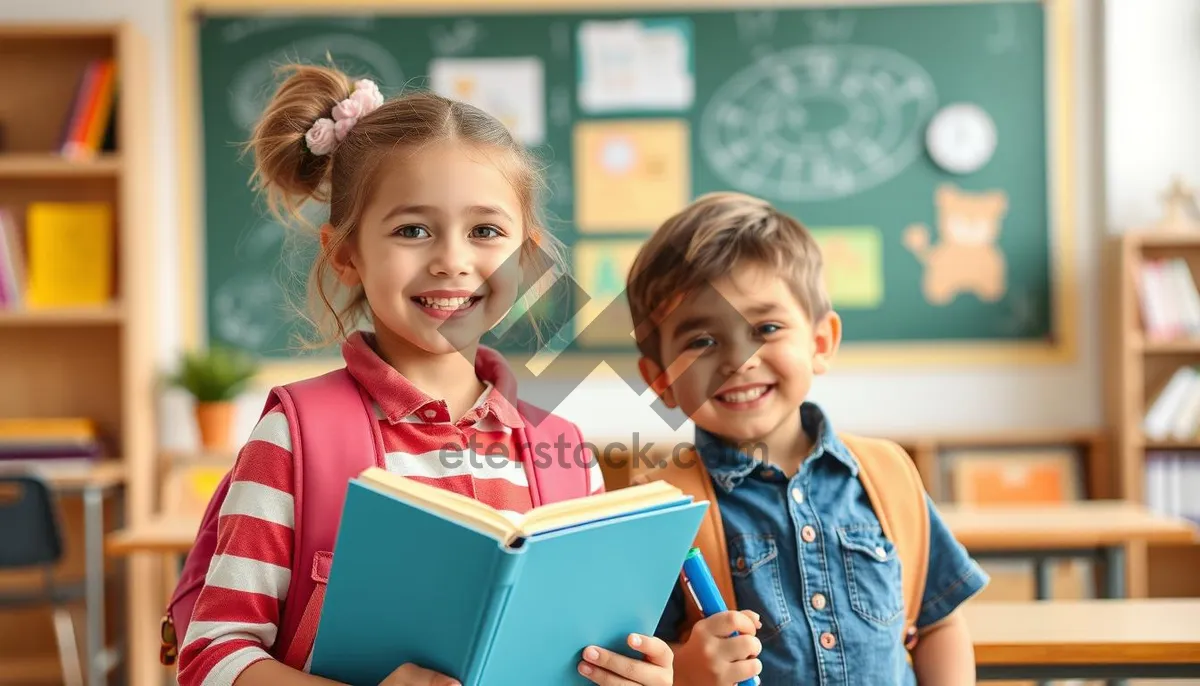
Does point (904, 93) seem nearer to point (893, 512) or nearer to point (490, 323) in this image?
point (893, 512)

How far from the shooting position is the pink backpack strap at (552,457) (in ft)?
3.99

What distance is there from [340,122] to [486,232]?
0.23m

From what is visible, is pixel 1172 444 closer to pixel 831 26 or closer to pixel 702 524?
pixel 831 26

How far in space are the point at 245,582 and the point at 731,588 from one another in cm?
58

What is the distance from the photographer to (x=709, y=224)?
1456 mm

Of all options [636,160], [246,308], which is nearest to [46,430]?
[246,308]

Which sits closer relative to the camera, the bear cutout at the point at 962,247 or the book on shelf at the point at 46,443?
the book on shelf at the point at 46,443

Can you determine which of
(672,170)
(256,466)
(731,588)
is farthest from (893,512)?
(672,170)

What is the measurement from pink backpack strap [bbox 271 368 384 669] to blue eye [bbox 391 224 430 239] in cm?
18

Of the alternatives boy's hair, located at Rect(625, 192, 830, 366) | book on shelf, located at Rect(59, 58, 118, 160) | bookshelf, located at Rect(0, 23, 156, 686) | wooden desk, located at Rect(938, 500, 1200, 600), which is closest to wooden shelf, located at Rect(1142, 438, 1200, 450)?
wooden desk, located at Rect(938, 500, 1200, 600)

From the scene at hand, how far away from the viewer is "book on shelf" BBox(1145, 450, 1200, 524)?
12.6ft

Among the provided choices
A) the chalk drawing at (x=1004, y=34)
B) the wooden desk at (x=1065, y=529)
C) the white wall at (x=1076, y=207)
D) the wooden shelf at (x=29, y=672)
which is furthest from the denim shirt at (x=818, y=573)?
the wooden shelf at (x=29, y=672)

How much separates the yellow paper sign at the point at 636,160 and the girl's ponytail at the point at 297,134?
9.22 ft

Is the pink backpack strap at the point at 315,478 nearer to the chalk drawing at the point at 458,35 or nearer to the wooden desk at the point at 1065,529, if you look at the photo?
the wooden desk at the point at 1065,529
